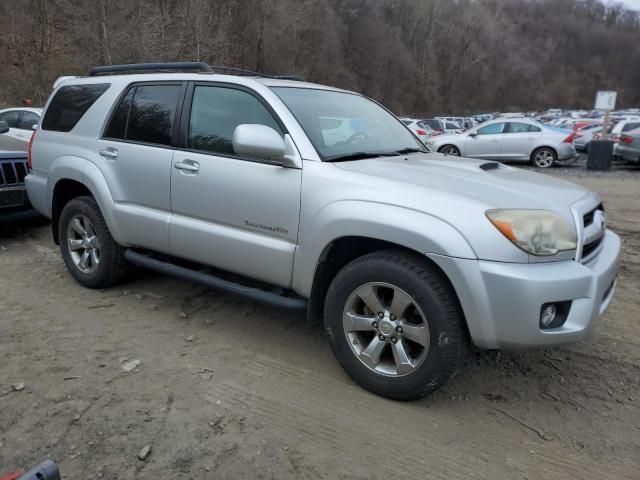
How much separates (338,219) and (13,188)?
4.59 m

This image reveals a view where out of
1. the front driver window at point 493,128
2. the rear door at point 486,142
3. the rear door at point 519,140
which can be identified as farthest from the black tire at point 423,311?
the front driver window at point 493,128

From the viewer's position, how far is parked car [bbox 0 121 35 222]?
18.8ft

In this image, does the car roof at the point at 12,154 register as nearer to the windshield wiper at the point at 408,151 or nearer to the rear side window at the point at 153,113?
the rear side window at the point at 153,113

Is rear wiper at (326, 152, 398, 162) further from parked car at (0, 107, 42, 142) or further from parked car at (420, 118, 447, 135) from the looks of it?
parked car at (420, 118, 447, 135)

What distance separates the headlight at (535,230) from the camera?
251 cm

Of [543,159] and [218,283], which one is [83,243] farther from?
[543,159]

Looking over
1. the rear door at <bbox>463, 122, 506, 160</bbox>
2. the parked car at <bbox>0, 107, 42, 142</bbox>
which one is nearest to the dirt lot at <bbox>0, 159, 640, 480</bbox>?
the parked car at <bbox>0, 107, 42, 142</bbox>

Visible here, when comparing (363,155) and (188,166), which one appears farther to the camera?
(188,166)

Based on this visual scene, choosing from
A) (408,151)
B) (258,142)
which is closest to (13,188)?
(258,142)

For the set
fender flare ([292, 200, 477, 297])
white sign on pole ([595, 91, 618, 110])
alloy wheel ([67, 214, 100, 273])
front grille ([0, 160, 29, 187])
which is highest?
white sign on pole ([595, 91, 618, 110])

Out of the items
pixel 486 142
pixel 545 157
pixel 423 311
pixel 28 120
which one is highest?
pixel 28 120

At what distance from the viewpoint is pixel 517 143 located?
51.5ft

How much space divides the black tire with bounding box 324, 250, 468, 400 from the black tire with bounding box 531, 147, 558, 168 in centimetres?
1450

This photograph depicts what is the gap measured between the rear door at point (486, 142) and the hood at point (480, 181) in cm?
1318
